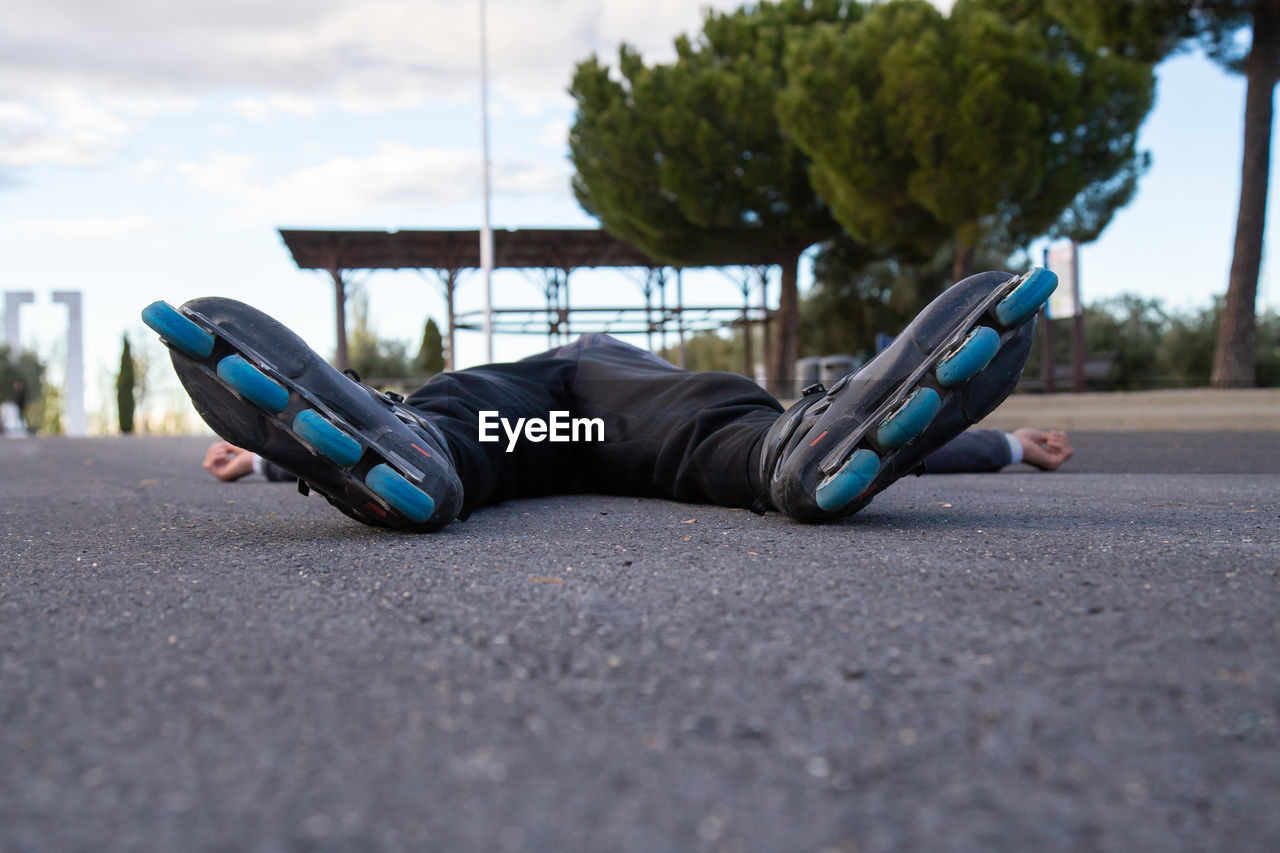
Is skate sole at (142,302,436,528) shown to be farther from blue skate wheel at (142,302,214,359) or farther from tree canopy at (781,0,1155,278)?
tree canopy at (781,0,1155,278)

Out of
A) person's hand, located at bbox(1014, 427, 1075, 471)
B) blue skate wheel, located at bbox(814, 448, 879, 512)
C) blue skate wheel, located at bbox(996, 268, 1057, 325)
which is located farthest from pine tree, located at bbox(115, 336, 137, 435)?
blue skate wheel, located at bbox(996, 268, 1057, 325)

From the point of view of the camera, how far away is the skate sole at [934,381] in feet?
4.45

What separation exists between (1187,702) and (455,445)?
1.26m

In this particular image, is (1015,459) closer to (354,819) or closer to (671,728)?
(671,728)

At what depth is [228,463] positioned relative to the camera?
2.91m

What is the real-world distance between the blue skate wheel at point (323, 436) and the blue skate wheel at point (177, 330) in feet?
0.53

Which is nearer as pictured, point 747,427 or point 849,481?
point 849,481

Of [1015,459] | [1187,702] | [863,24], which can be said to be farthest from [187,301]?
[863,24]

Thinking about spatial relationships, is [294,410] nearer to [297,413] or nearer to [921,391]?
[297,413]

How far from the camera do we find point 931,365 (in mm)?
1378

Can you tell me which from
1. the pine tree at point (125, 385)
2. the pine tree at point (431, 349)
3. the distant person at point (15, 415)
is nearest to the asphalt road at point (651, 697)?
the distant person at point (15, 415)

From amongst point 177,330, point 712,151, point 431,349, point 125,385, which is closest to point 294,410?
point 177,330

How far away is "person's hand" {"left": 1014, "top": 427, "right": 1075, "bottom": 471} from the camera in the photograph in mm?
2695

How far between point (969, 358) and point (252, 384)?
0.97 m
